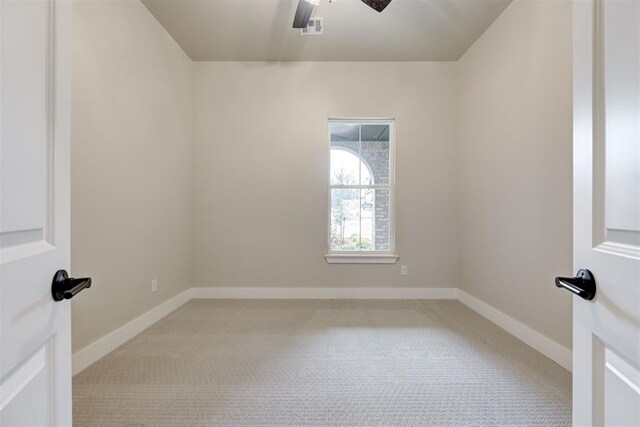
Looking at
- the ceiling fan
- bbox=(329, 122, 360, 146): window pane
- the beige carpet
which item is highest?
the ceiling fan

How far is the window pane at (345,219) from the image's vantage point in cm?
361

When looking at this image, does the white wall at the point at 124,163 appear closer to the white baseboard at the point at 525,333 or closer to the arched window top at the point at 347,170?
the arched window top at the point at 347,170

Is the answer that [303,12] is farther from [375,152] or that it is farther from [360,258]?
[360,258]

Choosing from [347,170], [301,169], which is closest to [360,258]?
[347,170]

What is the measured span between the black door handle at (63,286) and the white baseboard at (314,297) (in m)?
1.67

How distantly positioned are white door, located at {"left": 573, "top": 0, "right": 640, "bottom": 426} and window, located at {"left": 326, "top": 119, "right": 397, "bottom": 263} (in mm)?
2835

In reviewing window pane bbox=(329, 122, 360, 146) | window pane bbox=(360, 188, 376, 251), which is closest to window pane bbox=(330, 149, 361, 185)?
window pane bbox=(329, 122, 360, 146)

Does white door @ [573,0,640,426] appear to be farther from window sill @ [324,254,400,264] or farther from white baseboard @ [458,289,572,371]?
window sill @ [324,254,400,264]

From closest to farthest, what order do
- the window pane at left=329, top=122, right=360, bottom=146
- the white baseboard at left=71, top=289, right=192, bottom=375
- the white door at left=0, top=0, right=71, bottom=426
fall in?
the white door at left=0, top=0, right=71, bottom=426
the white baseboard at left=71, top=289, right=192, bottom=375
the window pane at left=329, top=122, right=360, bottom=146

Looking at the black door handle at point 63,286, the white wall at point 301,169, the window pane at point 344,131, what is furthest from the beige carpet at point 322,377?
the window pane at point 344,131

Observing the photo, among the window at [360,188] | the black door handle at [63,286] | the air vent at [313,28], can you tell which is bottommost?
the black door handle at [63,286]

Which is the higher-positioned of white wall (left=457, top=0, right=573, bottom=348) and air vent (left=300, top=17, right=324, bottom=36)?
air vent (left=300, top=17, right=324, bottom=36)

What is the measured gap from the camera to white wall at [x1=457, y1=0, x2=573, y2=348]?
6.63ft

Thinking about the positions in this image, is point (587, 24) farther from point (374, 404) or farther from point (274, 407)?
point (274, 407)
